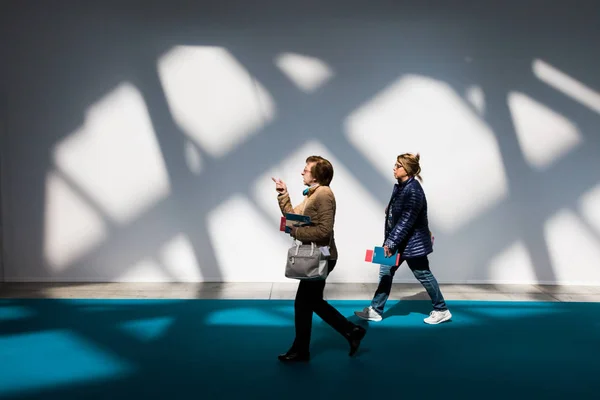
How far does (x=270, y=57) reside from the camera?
7.37 m

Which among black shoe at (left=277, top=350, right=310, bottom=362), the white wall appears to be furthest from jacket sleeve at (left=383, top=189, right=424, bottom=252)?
the white wall

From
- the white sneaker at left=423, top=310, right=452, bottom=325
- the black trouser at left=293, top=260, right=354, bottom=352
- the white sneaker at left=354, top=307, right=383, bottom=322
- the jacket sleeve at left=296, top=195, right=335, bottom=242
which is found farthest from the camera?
the white sneaker at left=354, top=307, right=383, bottom=322

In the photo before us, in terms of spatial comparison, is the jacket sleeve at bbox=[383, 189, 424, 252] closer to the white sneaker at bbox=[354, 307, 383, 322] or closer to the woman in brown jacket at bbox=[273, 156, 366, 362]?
the white sneaker at bbox=[354, 307, 383, 322]

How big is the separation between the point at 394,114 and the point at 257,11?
1857 millimetres

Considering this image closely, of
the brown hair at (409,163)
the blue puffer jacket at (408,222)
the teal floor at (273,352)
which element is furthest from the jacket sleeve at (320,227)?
the brown hair at (409,163)

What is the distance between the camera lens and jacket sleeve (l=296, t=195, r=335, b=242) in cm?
464

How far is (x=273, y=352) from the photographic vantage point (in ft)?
16.9

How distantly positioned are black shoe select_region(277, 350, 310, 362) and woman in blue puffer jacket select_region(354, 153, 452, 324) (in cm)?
109

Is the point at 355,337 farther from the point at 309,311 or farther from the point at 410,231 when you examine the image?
the point at 410,231

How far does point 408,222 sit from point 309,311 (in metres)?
1.31

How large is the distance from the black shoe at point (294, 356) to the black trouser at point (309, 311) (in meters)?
0.03

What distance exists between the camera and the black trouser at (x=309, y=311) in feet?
15.6

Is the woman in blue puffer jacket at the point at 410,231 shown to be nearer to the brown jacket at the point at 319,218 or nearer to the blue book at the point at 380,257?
the blue book at the point at 380,257

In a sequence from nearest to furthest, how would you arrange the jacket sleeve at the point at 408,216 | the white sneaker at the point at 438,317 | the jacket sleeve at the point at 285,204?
the jacket sleeve at the point at 285,204 → the jacket sleeve at the point at 408,216 → the white sneaker at the point at 438,317
